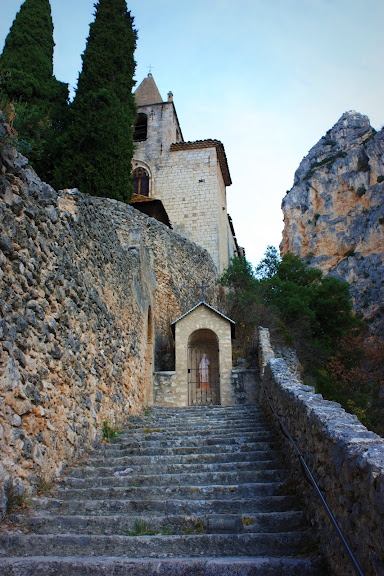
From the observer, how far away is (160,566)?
9.72ft

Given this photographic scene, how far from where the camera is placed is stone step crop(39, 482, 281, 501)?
415 cm

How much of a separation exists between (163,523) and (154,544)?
320mm

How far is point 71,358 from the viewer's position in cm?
541

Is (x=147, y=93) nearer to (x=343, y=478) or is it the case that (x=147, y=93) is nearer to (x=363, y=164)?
(x=363, y=164)

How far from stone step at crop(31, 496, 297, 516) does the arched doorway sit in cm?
932

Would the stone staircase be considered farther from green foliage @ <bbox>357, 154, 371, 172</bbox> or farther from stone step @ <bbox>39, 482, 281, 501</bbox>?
green foliage @ <bbox>357, 154, 371, 172</bbox>

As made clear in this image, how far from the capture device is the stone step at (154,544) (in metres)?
3.21

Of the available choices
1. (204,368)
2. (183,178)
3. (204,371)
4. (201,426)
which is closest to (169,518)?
(201,426)

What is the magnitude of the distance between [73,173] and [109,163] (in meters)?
1.39

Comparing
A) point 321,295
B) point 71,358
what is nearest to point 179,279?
point 321,295

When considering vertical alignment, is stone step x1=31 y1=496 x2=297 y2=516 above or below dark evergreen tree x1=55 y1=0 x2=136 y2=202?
below

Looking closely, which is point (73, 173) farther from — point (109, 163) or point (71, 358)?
point (71, 358)

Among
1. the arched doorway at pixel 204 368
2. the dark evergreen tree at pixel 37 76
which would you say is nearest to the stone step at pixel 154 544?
the arched doorway at pixel 204 368

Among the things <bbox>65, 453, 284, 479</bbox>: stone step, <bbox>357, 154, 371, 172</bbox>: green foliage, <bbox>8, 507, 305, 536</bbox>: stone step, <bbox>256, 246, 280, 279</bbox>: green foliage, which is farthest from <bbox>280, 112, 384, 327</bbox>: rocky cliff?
<bbox>8, 507, 305, 536</bbox>: stone step
